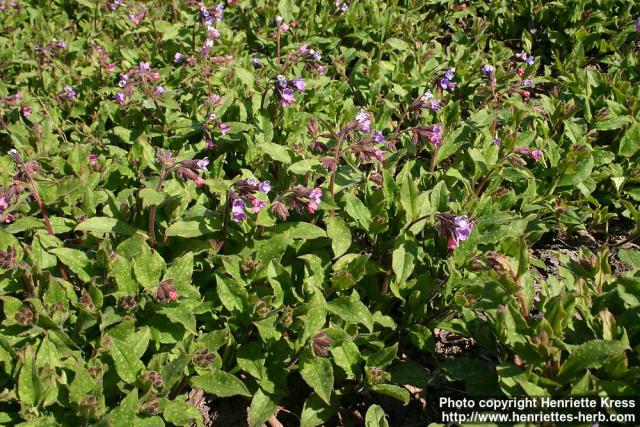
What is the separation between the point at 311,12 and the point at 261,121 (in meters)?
2.25

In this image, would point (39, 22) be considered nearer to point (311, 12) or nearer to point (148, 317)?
point (311, 12)

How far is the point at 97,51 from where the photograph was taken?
5.22m

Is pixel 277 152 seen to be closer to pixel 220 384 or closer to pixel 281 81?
pixel 281 81

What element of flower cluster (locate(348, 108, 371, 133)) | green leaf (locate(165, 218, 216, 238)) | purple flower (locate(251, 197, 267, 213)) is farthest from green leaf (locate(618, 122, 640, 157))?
green leaf (locate(165, 218, 216, 238))

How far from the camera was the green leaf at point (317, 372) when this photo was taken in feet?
9.00

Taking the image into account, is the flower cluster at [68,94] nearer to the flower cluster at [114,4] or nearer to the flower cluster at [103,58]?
the flower cluster at [103,58]

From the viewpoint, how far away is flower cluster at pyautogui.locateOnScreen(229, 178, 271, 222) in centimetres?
298

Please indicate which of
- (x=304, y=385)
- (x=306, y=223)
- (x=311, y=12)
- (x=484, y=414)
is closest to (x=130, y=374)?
(x=304, y=385)

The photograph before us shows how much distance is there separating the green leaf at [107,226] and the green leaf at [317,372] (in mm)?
1226

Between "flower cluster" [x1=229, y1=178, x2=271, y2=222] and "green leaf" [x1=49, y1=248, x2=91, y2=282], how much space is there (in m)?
0.85

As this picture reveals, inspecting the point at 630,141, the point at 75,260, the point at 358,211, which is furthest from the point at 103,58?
the point at 630,141

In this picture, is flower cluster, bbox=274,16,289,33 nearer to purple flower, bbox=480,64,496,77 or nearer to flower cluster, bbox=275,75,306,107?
flower cluster, bbox=275,75,306,107

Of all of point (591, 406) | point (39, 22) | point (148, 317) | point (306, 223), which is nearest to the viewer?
point (591, 406)

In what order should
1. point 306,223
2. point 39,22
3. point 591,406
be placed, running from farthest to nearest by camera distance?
point 39,22 < point 306,223 < point 591,406
